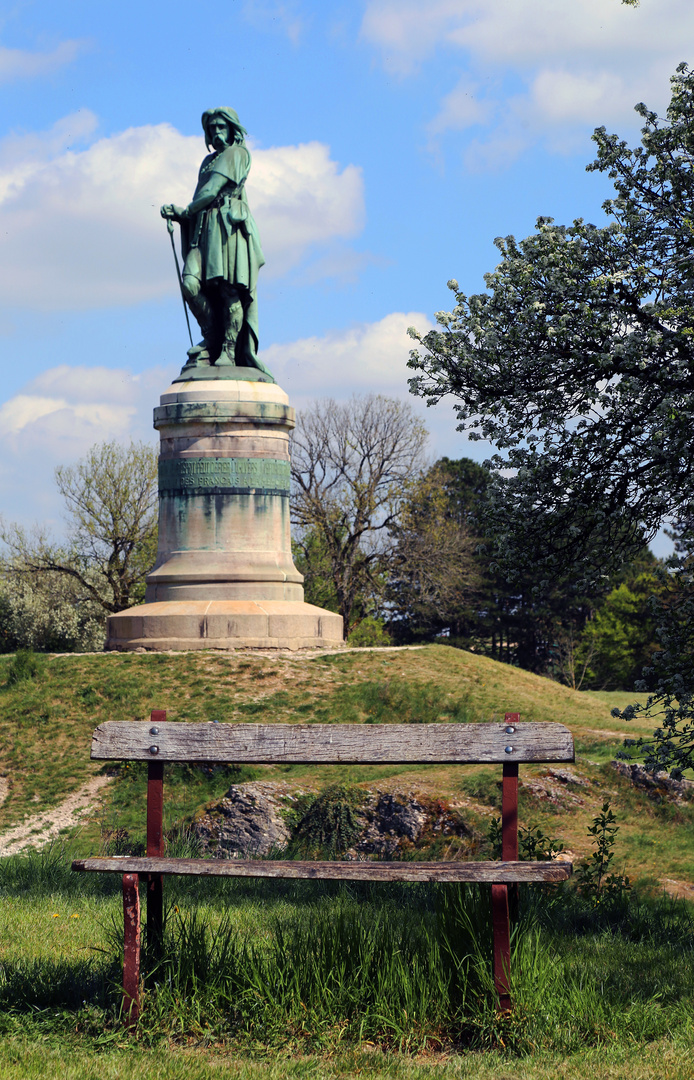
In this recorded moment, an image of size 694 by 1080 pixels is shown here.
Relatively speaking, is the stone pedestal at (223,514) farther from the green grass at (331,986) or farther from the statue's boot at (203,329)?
the green grass at (331,986)

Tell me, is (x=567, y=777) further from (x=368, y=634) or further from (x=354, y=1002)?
(x=368, y=634)

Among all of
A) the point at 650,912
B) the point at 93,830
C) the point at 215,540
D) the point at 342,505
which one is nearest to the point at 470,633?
the point at 342,505

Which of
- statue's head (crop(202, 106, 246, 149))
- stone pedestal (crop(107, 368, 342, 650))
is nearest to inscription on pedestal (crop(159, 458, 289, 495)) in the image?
stone pedestal (crop(107, 368, 342, 650))

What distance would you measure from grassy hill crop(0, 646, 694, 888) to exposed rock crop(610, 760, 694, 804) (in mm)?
171

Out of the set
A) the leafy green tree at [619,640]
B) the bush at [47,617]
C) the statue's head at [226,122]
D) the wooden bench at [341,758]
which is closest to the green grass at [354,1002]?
the wooden bench at [341,758]

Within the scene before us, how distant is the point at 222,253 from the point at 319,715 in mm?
10362

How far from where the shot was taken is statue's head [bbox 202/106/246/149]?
23.0 meters

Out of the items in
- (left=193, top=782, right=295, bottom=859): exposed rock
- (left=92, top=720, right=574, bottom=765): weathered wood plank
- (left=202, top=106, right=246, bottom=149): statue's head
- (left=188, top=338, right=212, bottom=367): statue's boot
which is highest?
(left=202, top=106, right=246, bottom=149): statue's head

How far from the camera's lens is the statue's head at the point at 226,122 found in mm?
22953

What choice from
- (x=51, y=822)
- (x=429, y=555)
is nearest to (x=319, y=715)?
(x=51, y=822)

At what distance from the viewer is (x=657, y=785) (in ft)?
45.4

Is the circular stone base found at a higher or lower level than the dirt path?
higher

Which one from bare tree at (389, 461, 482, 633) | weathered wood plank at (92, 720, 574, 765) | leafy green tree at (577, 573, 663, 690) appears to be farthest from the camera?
leafy green tree at (577, 573, 663, 690)

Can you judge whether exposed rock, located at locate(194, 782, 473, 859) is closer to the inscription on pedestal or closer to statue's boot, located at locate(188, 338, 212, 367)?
the inscription on pedestal
